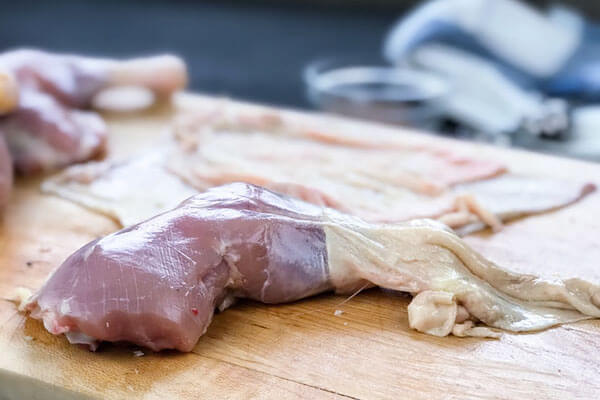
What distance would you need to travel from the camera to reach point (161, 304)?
1630 mm

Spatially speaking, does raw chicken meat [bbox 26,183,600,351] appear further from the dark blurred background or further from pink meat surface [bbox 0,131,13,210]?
the dark blurred background

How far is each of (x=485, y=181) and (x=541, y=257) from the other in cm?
49

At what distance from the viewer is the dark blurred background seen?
4695 millimetres

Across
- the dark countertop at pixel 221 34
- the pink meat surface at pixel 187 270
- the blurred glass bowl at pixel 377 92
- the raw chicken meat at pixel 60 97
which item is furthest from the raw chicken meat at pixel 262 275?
the dark countertop at pixel 221 34

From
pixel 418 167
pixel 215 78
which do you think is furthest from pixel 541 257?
pixel 215 78

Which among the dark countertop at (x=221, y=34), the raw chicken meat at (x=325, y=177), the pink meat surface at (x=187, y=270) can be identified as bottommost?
the dark countertop at (x=221, y=34)

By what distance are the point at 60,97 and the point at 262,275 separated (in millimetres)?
1409

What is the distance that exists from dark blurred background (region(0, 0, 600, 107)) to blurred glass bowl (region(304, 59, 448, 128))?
60 centimetres

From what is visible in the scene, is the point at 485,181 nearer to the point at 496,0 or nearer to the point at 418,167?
the point at 418,167

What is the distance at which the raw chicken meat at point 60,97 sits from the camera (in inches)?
101

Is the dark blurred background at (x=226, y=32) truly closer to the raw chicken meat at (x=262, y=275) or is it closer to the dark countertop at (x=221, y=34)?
the dark countertop at (x=221, y=34)

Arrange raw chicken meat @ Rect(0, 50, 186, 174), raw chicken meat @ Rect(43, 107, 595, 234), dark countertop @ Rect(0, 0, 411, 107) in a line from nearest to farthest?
raw chicken meat @ Rect(43, 107, 595, 234), raw chicken meat @ Rect(0, 50, 186, 174), dark countertop @ Rect(0, 0, 411, 107)

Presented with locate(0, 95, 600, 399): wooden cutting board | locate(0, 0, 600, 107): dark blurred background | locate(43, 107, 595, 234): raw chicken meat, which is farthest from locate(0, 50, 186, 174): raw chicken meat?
locate(0, 0, 600, 107): dark blurred background

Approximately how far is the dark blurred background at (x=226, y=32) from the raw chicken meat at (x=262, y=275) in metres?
2.59
